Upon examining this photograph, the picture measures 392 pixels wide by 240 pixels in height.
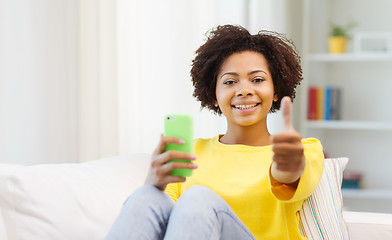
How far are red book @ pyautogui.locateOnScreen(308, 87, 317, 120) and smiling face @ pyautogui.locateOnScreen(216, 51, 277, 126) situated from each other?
2205 millimetres

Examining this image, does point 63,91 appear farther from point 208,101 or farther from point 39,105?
point 208,101

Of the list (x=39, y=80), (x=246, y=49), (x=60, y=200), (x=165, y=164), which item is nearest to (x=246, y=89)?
(x=246, y=49)

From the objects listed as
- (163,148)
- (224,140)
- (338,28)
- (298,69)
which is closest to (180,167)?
(163,148)

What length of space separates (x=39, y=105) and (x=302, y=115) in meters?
1.88

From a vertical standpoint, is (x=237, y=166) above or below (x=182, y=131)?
below

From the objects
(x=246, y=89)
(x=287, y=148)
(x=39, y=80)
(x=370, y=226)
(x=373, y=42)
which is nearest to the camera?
(x=287, y=148)

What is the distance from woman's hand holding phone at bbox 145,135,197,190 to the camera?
1125 mm

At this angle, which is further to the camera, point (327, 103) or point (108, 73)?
point (327, 103)

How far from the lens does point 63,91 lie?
243 centimetres

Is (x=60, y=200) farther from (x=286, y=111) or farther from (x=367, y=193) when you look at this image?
(x=367, y=193)

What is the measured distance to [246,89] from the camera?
1422 mm

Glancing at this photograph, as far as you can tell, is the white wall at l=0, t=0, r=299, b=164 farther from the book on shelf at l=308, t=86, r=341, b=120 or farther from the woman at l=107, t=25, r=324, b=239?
the book on shelf at l=308, t=86, r=341, b=120

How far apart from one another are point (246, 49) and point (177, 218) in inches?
22.6

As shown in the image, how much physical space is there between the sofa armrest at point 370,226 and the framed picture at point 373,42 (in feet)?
7.18
